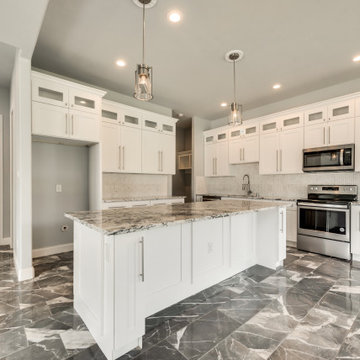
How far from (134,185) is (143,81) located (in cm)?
289

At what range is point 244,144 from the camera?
197 inches

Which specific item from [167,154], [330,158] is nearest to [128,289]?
[167,154]

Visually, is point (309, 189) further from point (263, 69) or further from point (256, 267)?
point (263, 69)

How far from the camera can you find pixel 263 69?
340 cm

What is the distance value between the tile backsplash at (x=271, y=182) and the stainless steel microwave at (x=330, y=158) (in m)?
0.37

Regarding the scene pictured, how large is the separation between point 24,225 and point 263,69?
3842 millimetres

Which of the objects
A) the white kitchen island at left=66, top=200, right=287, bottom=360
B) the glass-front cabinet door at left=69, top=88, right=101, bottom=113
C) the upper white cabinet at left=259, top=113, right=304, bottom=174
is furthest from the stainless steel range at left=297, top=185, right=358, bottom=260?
the glass-front cabinet door at left=69, top=88, right=101, bottom=113

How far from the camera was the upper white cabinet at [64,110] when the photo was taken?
2.92 metres

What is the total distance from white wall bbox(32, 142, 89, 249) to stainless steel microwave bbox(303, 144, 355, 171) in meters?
3.83

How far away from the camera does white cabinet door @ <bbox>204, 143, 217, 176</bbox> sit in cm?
570

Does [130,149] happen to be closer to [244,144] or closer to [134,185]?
[134,185]

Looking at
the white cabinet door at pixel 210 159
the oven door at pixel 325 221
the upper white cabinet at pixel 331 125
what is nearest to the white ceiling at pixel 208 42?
the upper white cabinet at pixel 331 125

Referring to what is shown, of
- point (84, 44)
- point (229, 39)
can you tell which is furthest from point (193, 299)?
point (84, 44)

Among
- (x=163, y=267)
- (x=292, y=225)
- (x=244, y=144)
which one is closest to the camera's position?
(x=163, y=267)
